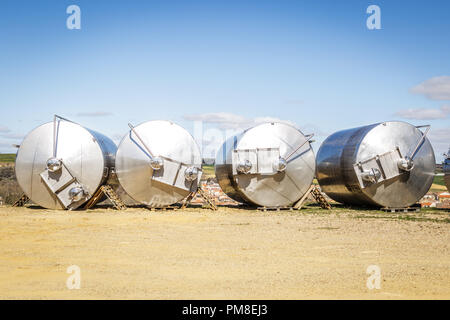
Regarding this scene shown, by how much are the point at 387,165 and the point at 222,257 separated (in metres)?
11.1

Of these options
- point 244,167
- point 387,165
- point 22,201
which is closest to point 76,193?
point 22,201

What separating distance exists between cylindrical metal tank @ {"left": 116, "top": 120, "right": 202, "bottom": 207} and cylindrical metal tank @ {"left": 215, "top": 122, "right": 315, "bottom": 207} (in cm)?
180

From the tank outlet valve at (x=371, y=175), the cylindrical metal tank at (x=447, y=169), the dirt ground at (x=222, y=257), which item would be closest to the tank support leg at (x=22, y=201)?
the dirt ground at (x=222, y=257)

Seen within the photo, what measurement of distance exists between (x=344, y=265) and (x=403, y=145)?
1156 centimetres

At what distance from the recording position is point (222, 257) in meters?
8.55

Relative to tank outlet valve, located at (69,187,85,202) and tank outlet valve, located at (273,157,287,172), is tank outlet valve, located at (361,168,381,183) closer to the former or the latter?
tank outlet valve, located at (273,157,287,172)

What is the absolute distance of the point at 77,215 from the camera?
15797 millimetres

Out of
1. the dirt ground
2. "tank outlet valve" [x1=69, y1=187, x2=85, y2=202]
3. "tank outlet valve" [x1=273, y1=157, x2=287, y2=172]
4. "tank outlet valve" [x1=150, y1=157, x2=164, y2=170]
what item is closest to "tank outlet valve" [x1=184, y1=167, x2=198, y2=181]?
"tank outlet valve" [x1=150, y1=157, x2=164, y2=170]

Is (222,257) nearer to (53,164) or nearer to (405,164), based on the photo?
(53,164)

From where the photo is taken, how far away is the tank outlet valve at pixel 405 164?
17.3 m

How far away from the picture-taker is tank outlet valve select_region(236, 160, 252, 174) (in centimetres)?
1714

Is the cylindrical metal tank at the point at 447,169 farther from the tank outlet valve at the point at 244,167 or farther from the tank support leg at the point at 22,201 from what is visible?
the tank support leg at the point at 22,201
